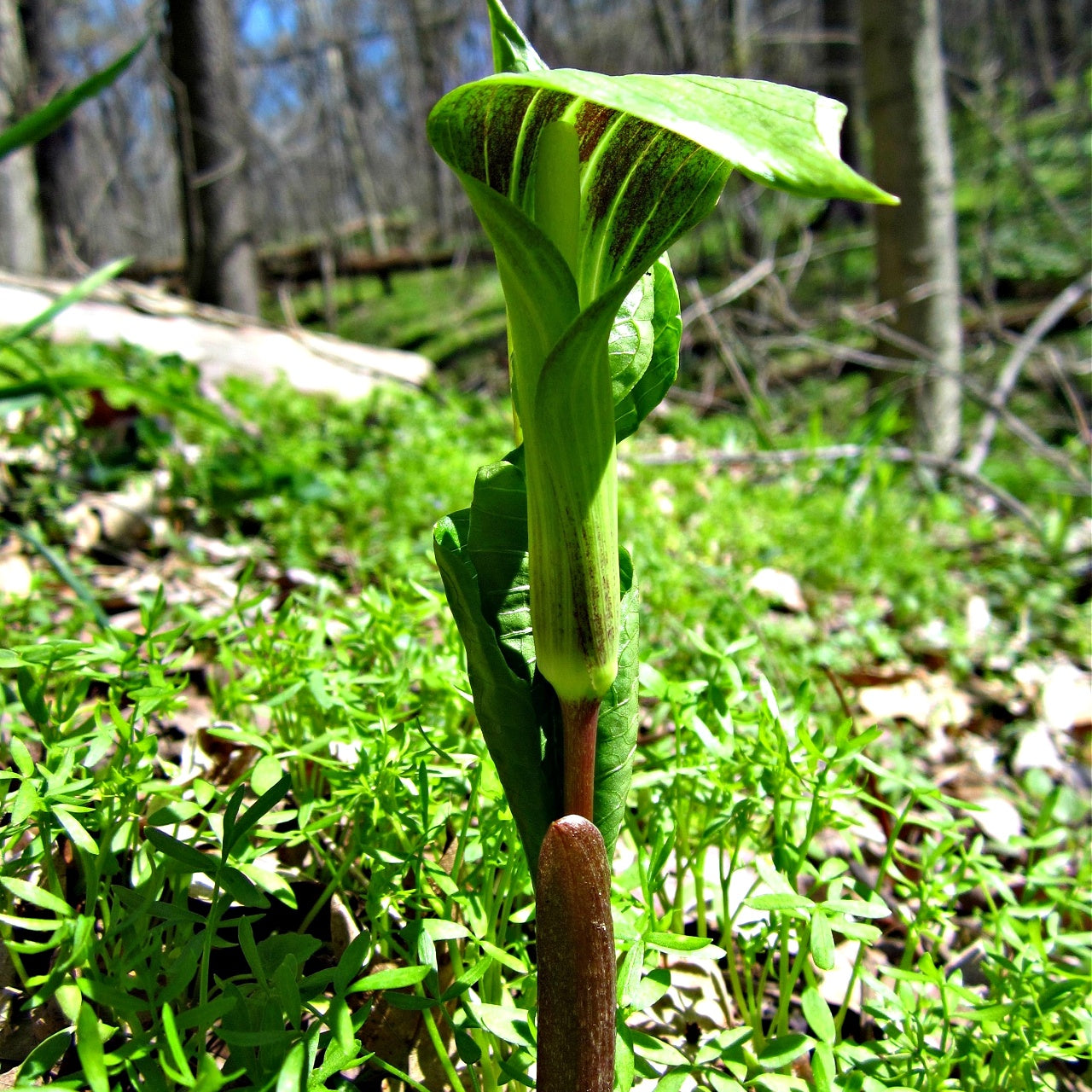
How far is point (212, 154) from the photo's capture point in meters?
5.54

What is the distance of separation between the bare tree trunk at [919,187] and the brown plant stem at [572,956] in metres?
Answer: 3.37

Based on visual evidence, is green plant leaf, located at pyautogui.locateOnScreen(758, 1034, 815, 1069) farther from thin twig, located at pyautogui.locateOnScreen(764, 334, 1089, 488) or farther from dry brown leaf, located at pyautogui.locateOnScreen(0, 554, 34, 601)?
thin twig, located at pyautogui.locateOnScreen(764, 334, 1089, 488)

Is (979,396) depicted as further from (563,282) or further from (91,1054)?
(91,1054)

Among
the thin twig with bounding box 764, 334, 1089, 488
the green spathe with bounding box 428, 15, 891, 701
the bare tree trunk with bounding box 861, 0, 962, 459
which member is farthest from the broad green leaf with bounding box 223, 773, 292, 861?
the bare tree trunk with bounding box 861, 0, 962, 459

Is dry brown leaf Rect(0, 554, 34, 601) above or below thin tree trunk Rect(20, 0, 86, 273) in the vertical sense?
below

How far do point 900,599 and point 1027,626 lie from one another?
1.27ft


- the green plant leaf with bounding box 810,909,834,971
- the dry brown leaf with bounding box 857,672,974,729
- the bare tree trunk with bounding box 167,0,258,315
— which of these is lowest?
the dry brown leaf with bounding box 857,672,974,729

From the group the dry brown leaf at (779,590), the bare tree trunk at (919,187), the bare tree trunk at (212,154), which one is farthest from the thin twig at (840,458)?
the bare tree trunk at (212,154)

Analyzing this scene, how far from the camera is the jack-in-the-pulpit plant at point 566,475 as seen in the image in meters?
0.58

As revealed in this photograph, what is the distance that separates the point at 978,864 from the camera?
3.33 ft

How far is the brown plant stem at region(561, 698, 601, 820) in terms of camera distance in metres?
0.70

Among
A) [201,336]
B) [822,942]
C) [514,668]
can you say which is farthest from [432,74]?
[822,942]

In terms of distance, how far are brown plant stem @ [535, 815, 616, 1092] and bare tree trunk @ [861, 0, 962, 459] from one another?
3.37m

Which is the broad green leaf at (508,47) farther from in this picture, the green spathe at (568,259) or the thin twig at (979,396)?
the thin twig at (979,396)
